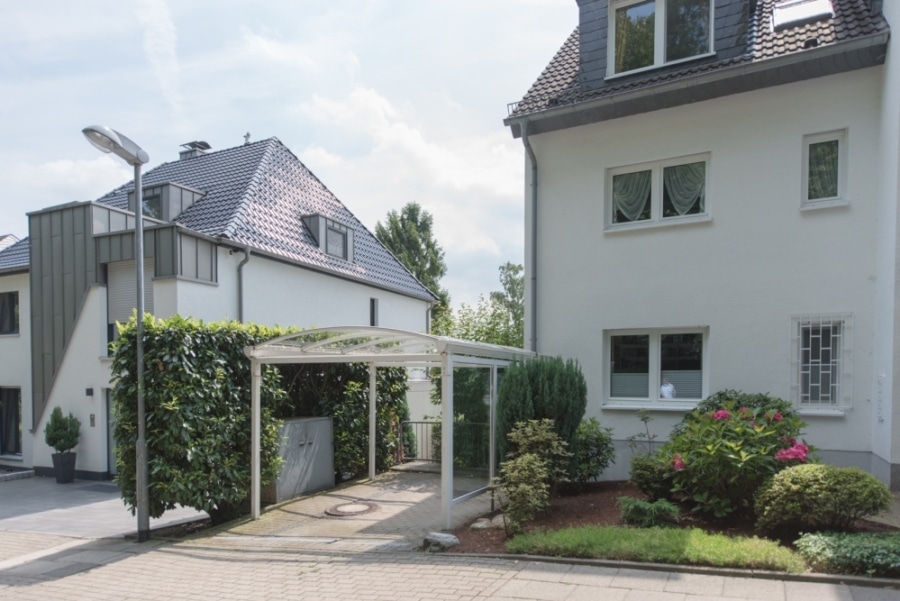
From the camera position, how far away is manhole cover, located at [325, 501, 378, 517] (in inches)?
365

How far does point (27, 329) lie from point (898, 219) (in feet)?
62.0

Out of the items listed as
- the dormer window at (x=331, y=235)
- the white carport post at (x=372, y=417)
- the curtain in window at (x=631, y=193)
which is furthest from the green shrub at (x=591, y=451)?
the dormer window at (x=331, y=235)

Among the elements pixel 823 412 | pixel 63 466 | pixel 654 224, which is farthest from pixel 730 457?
pixel 63 466

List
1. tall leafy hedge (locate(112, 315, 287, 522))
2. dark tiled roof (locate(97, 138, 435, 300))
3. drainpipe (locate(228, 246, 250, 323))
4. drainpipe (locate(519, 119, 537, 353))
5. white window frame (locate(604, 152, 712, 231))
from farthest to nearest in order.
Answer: dark tiled roof (locate(97, 138, 435, 300)) < drainpipe (locate(228, 246, 250, 323)) < drainpipe (locate(519, 119, 537, 353)) < white window frame (locate(604, 152, 712, 231)) < tall leafy hedge (locate(112, 315, 287, 522))

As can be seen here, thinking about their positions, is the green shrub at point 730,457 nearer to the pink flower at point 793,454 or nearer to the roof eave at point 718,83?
the pink flower at point 793,454

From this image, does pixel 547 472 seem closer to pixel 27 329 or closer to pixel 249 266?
pixel 249 266

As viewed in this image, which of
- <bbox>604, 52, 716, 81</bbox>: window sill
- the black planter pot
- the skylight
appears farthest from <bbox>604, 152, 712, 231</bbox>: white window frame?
the black planter pot

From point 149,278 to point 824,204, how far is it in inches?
496

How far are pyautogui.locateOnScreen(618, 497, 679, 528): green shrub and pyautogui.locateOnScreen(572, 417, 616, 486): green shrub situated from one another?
1.96 metres

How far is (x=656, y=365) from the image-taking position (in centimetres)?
1008

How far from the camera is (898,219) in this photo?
7.53 meters

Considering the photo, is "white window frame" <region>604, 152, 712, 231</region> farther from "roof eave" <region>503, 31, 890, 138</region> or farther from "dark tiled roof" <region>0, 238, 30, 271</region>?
"dark tiled roof" <region>0, 238, 30, 271</region>

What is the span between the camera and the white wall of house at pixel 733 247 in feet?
28.3

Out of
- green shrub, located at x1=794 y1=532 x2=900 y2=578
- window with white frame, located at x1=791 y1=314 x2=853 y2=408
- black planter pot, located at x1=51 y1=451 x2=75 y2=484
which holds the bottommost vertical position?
black planter pot, located at x1=51 y1=451 x2=75 y2=484
